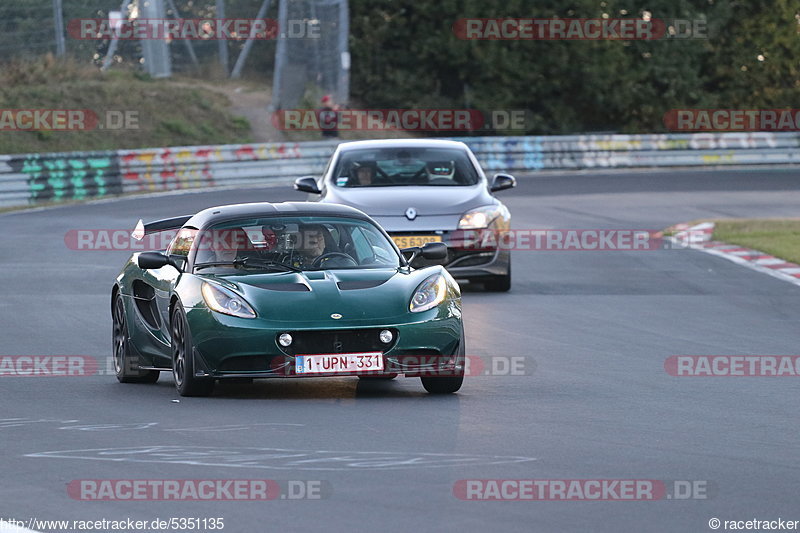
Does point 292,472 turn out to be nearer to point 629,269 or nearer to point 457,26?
point 629,269

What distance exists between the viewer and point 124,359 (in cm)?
1160

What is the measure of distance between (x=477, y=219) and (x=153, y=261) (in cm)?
700

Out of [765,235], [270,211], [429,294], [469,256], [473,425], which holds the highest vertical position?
[270,211]

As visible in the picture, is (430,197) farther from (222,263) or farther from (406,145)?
(222,263)

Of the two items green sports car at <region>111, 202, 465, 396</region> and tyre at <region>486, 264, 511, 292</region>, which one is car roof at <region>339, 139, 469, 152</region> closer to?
tyre at <region>486, 264, 511, 292</region>

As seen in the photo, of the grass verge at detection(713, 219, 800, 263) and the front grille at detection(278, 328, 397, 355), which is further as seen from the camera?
the grass verge at detection(713, 219, 800, 263)

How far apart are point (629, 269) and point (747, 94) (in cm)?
3696

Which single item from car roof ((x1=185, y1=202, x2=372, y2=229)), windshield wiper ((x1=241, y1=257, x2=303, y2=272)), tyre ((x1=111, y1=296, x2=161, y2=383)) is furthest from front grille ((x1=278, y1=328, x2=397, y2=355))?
tyre ((x1=111, y1=296, x2=161, y2=383))

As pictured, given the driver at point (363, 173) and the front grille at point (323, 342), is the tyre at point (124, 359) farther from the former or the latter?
the driver at point (363, 173)

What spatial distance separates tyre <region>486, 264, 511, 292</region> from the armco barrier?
53.4ft

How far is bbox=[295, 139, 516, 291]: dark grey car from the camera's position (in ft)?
56.7

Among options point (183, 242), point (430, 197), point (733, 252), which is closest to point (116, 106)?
point (733, 252)

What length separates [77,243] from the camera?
24.3 metres

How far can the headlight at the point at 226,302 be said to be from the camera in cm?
1018
